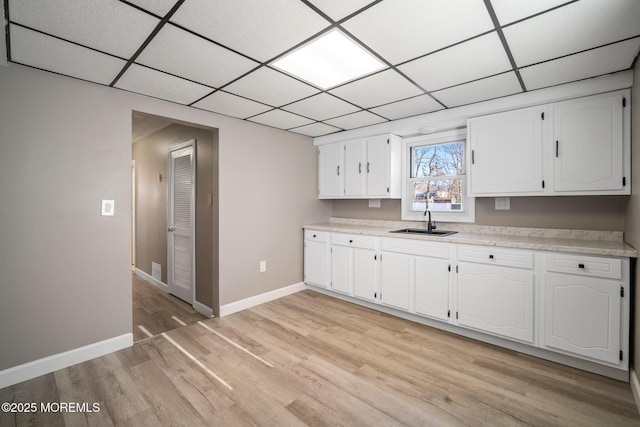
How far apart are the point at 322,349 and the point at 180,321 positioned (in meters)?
1.71

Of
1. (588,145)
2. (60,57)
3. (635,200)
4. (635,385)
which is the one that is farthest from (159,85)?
(635,385)

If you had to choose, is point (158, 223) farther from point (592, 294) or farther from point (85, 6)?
point (592, 294)

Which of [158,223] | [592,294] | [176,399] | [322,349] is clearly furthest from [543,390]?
[158,223]

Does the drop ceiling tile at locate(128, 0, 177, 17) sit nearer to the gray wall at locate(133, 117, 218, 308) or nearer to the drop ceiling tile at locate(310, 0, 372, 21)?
the drop ceiling tile at locate(310, 0, 372, 21)

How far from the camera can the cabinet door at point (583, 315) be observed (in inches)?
79.7

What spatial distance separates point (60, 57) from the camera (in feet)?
6.40

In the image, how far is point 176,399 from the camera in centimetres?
187

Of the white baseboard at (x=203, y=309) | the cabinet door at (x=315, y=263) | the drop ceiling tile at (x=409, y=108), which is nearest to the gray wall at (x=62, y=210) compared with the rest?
the white baseboard at (x=203, y=309)

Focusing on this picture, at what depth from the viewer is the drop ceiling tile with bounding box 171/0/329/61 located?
146 centimetres

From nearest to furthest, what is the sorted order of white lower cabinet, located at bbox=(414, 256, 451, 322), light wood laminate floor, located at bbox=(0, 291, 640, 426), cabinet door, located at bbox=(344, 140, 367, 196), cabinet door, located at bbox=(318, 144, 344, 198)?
1. light wood laminate floor, located at bbox=(0, 291, 640, 426)
2. white lower cabinet, located at bbox=(414, 256, 451, 322)
3. cabinet door, located at bbox=(344, 140, 367, 196)
4. cabinet door, located at bbox=(318, 144, 344, 198)

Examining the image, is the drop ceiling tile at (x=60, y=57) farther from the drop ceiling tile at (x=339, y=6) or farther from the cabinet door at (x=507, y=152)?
the cabinet door at (x=507, y=152)

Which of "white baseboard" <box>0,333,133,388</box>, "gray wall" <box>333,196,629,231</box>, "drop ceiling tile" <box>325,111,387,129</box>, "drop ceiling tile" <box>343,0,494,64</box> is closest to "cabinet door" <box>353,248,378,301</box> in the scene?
"gray wall" <box>333,196,629,231</box>

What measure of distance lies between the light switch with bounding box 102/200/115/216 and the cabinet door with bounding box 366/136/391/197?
278 centimetres

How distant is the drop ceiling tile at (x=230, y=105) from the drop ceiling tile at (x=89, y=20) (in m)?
0.91
